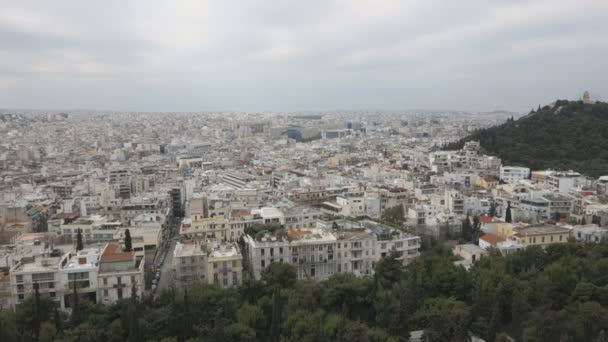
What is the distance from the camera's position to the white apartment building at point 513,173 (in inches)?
1242

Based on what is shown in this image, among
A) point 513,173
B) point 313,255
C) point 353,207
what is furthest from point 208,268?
point 513,173

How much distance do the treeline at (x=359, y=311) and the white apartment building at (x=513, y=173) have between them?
700 inches

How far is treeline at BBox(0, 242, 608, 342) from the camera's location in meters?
11.5

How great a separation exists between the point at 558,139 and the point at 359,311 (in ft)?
94.5

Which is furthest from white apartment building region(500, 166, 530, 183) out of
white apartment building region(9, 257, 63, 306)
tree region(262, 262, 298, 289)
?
white apartment building region(9, 257, 63, 306)

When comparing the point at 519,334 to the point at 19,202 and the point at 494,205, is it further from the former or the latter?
the point at 19,202

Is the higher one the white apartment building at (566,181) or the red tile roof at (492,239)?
the white apartment building at (566,181)

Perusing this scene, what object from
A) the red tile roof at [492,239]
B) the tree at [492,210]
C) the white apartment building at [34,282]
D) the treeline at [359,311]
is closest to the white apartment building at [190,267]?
the treeline at [359,311]

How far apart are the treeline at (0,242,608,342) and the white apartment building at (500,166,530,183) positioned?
17782mm

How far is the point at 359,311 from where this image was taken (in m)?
13.5

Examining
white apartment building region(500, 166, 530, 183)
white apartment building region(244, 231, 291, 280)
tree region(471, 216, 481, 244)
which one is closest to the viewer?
white apartment building region(244, 231, 291, 280)

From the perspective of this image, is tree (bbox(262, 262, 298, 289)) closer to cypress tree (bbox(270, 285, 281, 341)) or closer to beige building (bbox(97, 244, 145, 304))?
cypress tree (bbox(270, 285, 281, 341))

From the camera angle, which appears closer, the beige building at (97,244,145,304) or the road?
the beige building at (97,244,145,304)

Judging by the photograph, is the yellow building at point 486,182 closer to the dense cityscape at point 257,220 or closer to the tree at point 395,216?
the dense cityscape at point 257,220
